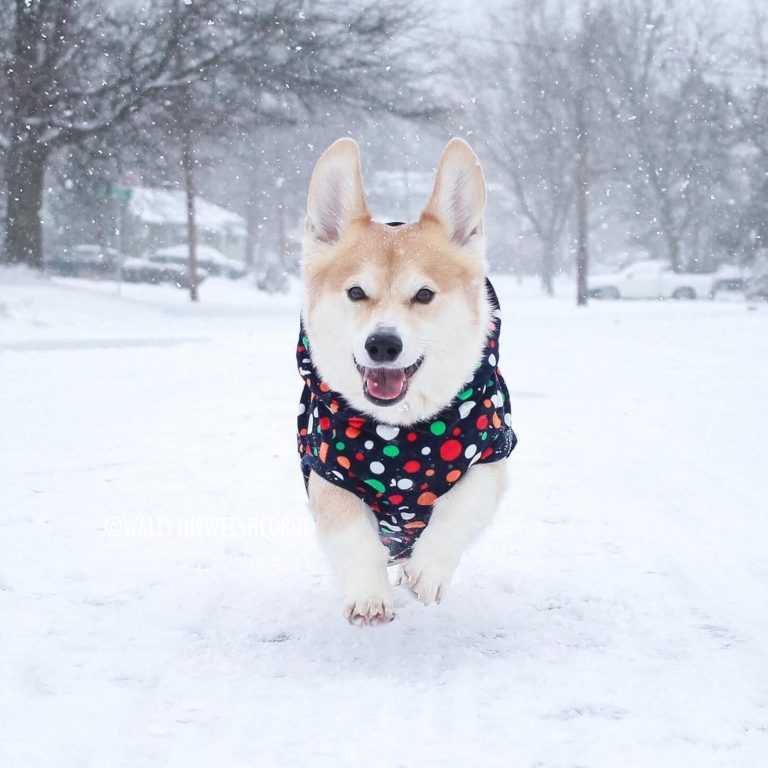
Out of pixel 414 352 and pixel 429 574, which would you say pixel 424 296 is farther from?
pixel 429 574

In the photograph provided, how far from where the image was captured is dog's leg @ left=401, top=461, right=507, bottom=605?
2.86 m

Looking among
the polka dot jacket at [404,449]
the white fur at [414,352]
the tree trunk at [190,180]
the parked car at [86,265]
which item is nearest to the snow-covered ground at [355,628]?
the polka dot jacket at [404,449]

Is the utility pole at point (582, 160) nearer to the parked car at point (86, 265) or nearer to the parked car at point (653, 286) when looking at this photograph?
the parked car at point (653, 286)

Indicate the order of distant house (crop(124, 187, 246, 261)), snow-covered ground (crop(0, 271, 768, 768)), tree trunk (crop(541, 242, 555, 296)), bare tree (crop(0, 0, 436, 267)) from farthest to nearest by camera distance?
distant house (crop(124, 187, 246, 261)), tree trunk (crop(541, 242, 555, 296)), bare tree (crop(0, 0, 436, 267)), snow-covered ground (crop(0, 271, 768, 768))

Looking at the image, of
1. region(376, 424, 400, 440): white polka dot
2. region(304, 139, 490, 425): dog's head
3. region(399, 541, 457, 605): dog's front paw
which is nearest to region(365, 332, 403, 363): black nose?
region(304, 139, 490, 425): dog's head

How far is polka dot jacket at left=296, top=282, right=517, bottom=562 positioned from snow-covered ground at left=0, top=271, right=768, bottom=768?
18.8 inches

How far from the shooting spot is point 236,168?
45312mm

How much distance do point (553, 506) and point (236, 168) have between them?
42825 mm

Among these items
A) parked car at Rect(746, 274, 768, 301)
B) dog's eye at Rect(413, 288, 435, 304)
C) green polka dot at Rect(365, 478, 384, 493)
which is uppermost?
parked car at Rect(746, 274, 768, 301)

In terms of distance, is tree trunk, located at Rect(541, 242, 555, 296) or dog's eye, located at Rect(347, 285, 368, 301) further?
tree trunk, located at Rect(541, 242, 555, 296)

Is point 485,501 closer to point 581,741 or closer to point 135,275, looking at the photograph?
point 581,741

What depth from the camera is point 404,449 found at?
119 inches

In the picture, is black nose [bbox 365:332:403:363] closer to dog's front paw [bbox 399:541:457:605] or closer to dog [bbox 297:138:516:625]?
dog [bbox 297:138:516:625]

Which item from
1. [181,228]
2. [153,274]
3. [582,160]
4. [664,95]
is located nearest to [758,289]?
[582,160]
